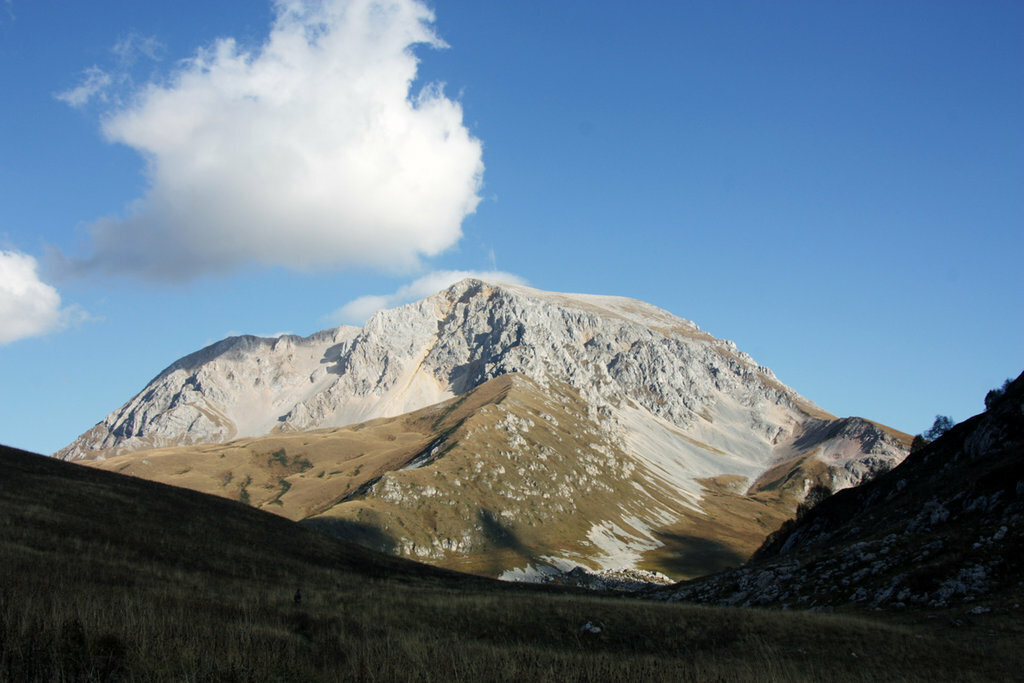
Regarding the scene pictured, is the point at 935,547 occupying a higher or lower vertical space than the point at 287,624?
higher

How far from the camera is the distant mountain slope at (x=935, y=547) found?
30.6 metres

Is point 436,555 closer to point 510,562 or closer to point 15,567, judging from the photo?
point 510,562

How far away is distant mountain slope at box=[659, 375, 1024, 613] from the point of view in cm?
3058

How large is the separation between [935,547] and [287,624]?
36.6 m

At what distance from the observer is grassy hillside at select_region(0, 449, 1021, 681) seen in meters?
11.6

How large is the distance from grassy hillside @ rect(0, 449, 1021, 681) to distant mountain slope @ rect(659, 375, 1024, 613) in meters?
6.92

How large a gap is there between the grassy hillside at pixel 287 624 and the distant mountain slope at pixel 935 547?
6.92 meters

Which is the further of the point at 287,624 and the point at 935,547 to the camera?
the point at 935,547

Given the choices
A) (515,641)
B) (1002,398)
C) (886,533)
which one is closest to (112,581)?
(515,641)

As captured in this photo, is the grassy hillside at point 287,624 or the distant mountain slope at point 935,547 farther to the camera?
the distant mountain slope at point 935,547

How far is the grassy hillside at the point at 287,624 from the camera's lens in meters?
11.6

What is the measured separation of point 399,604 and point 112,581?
11430mm

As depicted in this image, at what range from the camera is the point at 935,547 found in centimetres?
3525

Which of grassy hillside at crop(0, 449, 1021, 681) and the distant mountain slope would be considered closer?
grassy hillside at crop(0, 449, 1021, 681)
